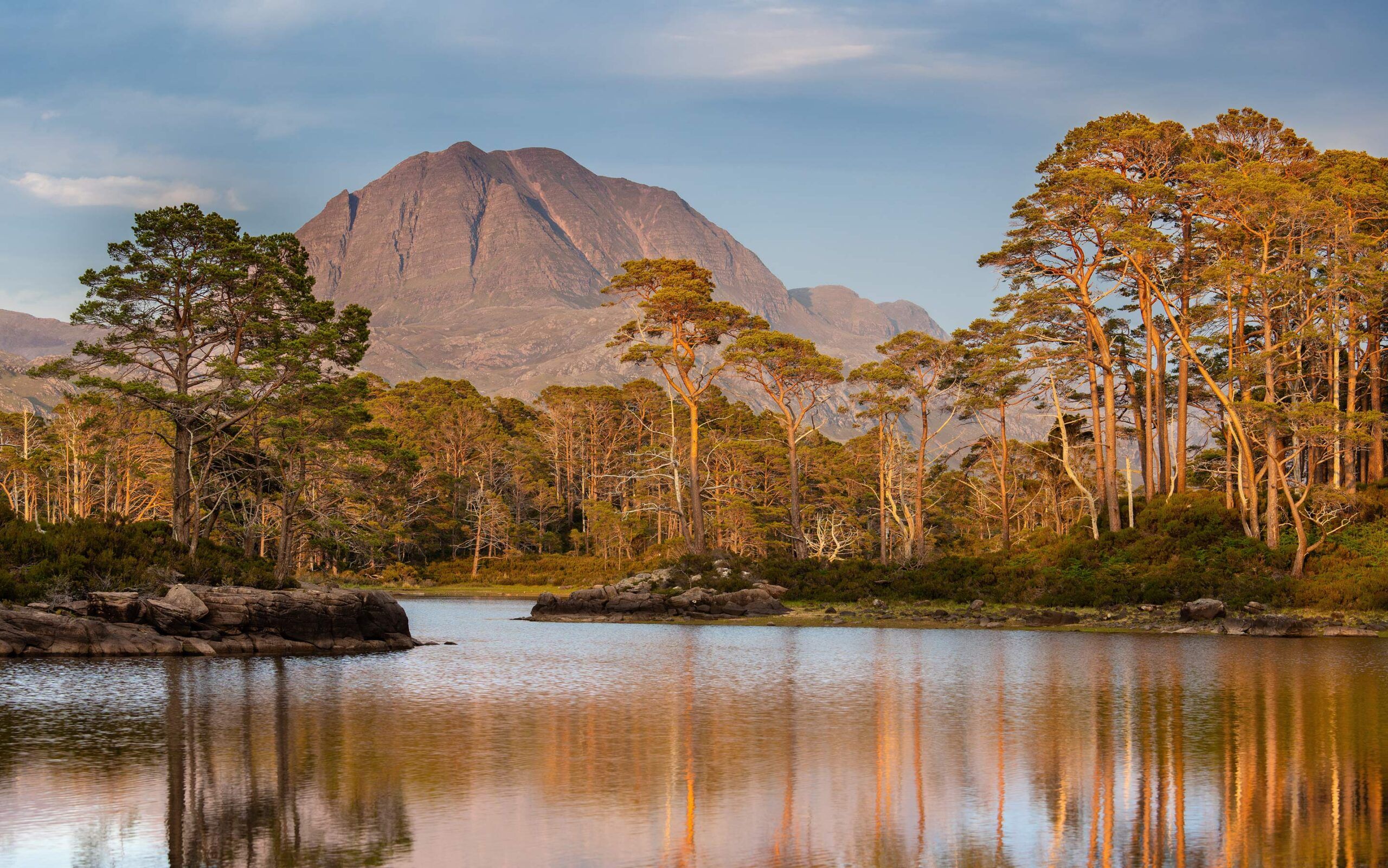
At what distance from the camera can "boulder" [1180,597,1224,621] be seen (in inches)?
1394

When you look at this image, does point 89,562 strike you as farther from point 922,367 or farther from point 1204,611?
point 922,367

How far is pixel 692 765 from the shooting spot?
1290 centimetres

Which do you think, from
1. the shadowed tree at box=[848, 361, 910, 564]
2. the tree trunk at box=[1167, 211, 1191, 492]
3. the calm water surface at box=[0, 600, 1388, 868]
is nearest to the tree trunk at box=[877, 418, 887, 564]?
the shadowed tree at box=[848, 361, 910, 564]

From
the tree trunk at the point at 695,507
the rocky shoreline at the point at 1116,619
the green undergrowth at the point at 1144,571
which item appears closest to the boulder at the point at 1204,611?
the rocky shoreline at the point at 1116,619

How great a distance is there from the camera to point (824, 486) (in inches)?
3172

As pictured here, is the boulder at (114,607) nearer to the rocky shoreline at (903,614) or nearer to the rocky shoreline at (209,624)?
the rocky shoreline at (209,624)

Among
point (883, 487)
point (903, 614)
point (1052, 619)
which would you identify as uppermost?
point (883, 487)

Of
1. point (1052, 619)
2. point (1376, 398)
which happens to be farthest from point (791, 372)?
A: point (1376, 398)

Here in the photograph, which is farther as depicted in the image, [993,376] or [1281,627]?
[993,376]

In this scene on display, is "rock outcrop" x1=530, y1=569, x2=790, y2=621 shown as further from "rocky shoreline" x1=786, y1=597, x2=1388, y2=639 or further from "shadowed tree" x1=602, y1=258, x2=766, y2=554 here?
"shadowed tree" x1=602, y1=258, x2=766, y2=554

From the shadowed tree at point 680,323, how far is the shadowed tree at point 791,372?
1.41 metres

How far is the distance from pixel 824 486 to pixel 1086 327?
35.6 metres

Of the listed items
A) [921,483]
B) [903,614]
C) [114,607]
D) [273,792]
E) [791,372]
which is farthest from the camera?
[921,483]

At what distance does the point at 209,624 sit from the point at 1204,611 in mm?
30007
